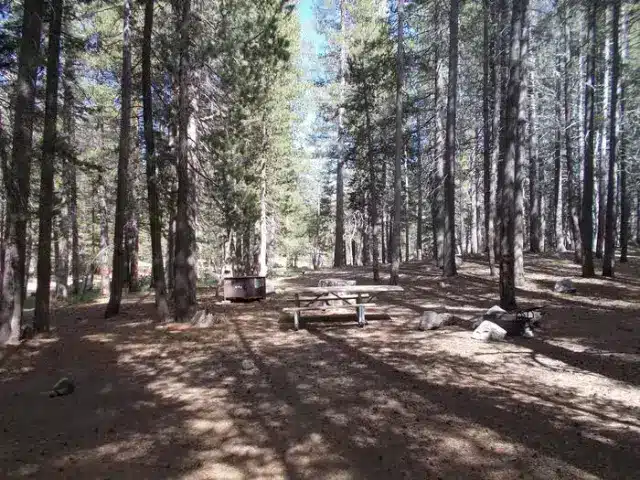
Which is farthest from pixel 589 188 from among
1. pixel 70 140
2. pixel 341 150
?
pixel 70 140

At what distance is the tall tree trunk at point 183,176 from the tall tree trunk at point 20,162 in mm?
2984

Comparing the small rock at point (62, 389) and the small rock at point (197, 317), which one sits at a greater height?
the small rock at point (197, 317)

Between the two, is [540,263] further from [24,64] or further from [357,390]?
[24,64]

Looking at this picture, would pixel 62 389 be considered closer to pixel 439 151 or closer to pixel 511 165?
pixel 511 165

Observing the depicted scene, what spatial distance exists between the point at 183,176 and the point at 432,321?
681cm

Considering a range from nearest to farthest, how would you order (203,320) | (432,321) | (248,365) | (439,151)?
(248,365)
(432,321)
(203,320)
(439,151)

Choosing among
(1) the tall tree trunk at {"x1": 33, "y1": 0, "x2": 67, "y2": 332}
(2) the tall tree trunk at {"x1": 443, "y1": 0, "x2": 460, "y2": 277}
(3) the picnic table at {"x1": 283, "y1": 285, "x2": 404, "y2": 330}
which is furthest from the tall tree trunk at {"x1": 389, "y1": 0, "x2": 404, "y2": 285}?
(1) the tall tree trunk at {"x1": 33, "y1": 0, "x2": 67, "y2": 332}

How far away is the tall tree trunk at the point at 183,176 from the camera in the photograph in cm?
1088

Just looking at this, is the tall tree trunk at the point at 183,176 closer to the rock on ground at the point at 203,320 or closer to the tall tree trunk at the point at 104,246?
the rock on ground at the point at 203,320

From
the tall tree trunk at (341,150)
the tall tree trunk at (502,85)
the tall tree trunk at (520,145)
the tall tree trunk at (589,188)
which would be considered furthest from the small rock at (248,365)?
the tall tree trunk at (341,150)

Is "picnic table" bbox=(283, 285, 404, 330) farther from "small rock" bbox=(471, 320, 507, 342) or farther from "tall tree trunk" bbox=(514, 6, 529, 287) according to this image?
"tall tree trunk" bbox=(514, 6, 529, 287)

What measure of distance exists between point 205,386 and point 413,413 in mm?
3108

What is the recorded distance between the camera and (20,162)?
903 centimetres

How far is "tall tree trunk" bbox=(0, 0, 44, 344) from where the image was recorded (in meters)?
8.78
